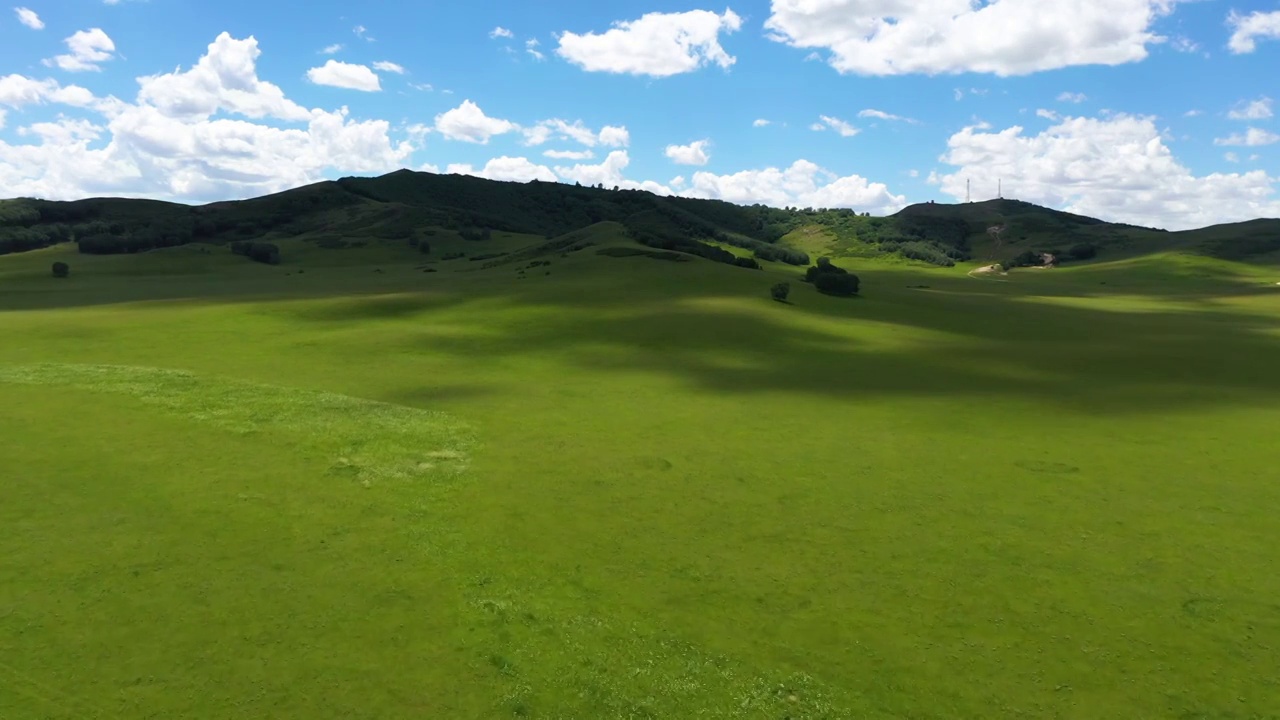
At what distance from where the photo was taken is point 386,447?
1042 inches

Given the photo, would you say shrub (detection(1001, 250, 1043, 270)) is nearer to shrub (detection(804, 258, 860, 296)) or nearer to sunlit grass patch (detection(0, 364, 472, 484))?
shrub (detection(804, 258, 860, 296))

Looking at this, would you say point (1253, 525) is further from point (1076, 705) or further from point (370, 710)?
point (370, 710)

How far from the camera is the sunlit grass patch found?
25.3 m

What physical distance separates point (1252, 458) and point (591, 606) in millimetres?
23534

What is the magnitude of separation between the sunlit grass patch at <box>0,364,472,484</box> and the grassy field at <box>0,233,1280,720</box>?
7.7 inches

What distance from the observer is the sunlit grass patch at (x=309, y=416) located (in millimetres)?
25253

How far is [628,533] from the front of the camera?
793 inches

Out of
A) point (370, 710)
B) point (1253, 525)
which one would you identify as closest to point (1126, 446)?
point (1253, 525)

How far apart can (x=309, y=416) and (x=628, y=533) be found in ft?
50.8

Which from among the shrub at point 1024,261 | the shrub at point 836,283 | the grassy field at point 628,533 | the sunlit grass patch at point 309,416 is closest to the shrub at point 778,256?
the shrub at point 1024,261

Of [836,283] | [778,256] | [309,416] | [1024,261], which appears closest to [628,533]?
[309,416]

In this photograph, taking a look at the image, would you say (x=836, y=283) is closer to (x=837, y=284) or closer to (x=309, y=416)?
(x=837, y=284)

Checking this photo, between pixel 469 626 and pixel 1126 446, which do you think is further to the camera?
pixel 1126 446

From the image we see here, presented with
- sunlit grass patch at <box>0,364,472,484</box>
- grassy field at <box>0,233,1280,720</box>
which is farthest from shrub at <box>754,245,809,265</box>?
sunlit grass patch at <box>0,364,472,484</box>
